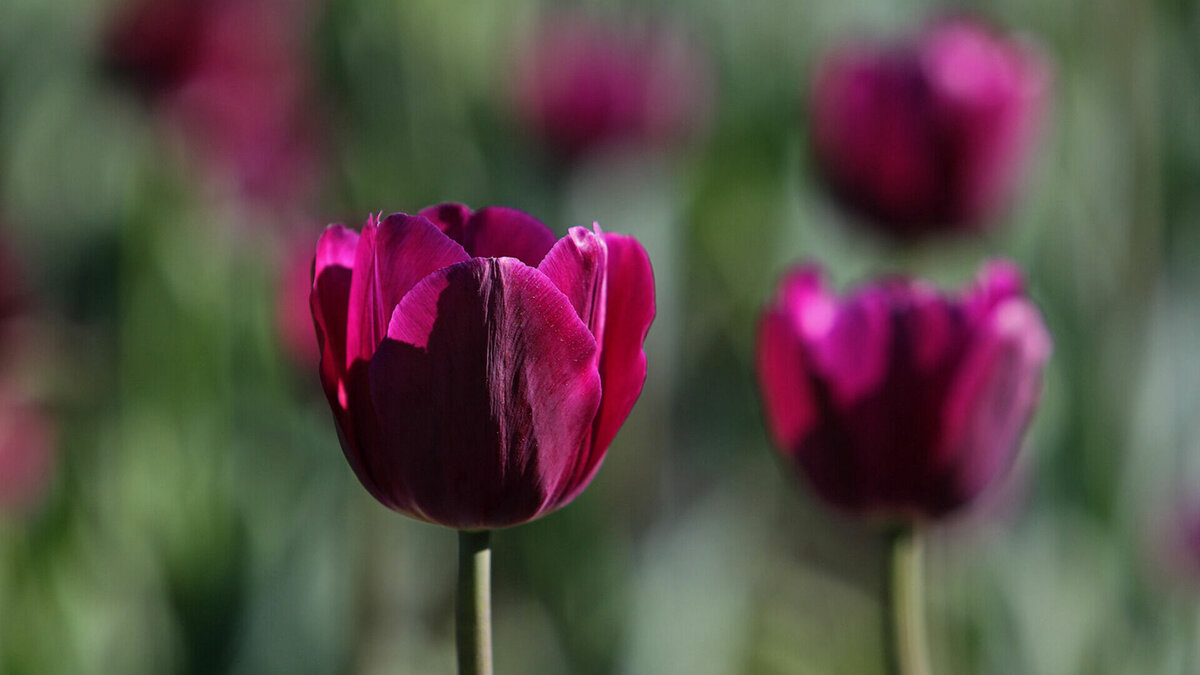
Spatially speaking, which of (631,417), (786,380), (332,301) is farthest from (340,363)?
(631,417)

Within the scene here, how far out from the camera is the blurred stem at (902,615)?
51 centimetres

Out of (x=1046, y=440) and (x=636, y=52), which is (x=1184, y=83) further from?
(x=636, y=52)

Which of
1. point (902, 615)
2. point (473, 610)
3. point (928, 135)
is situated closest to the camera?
point (473, 610)

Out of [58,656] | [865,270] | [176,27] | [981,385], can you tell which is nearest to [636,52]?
[865,270]

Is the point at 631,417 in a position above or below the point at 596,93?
below

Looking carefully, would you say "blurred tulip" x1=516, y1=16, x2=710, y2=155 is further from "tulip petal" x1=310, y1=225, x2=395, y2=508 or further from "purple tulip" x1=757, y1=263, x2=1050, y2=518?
"tulip petal" x1=310, y1=225, x2=395, y2=508

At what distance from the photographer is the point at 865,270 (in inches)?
60.3

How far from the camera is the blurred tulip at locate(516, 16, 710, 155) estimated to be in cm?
158

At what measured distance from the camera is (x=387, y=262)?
411 millimetres

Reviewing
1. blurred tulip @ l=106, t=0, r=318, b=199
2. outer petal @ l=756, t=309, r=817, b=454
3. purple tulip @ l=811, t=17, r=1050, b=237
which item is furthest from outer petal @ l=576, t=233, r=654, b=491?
blurred tulip @ l=106, t=0, r=318, b=199

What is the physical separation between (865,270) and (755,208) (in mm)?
369

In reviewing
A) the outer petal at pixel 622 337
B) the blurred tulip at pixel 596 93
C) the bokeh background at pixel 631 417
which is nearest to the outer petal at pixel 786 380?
the outer petal at pixel 622 337

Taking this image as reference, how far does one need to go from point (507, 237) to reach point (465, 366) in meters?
0.08

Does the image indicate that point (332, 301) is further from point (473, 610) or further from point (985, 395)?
point (985, 395)
